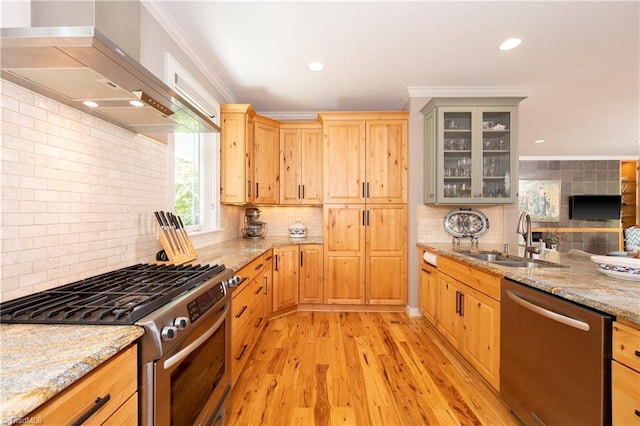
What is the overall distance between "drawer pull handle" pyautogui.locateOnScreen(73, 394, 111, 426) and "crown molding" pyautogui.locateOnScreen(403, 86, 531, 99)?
11.5 feet

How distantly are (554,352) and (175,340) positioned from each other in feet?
5.59

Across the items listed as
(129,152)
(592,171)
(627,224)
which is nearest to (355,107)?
(129,152)

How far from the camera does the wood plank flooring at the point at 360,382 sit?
5.41ft

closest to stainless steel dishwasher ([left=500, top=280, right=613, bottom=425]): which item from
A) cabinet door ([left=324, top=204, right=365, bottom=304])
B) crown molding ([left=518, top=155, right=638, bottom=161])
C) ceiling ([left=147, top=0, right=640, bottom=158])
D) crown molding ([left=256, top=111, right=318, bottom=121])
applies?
cabinet door ([left=324, top=204, right=365, bottom=304])

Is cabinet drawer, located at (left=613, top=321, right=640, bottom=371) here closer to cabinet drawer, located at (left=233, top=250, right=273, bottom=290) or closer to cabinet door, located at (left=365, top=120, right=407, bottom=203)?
cabinet drawer, located at (left=233, top=250, right=273, bottom=290)

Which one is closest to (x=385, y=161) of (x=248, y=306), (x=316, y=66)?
(x=316, y=66)

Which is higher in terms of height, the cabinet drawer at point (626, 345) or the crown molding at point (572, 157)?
the crown molding at point (572, 157)

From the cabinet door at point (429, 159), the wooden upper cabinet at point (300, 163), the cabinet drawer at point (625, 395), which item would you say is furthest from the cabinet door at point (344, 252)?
the cabinet drawer at point (625, 395)

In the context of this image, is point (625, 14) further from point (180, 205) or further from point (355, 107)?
point (180, 205)

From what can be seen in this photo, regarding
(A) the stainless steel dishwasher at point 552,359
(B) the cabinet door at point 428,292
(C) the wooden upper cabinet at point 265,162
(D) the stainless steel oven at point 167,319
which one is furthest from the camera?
(C) the wooden upper cabinet at point 265,162

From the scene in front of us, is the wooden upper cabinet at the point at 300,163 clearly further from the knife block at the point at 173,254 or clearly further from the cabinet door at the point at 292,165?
the knife block at the point at 173,254

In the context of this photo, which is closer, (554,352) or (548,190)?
(554,352)

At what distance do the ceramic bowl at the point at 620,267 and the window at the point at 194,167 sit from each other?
2.77m

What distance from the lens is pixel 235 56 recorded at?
8.21ft
